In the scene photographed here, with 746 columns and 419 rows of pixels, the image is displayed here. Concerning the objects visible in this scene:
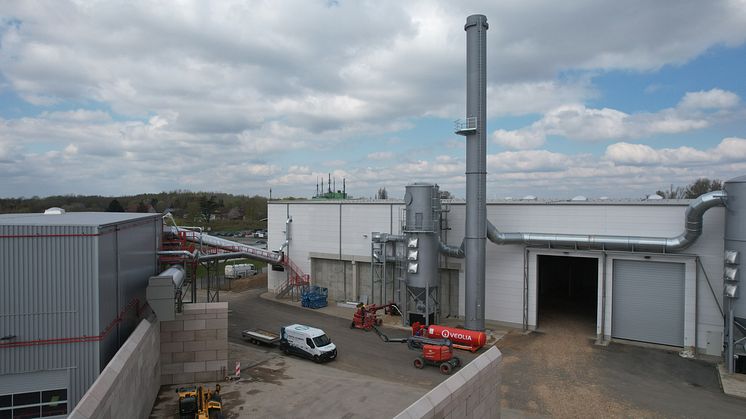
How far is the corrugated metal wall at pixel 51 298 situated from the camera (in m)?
14.9

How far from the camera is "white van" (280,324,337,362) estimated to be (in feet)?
84.1

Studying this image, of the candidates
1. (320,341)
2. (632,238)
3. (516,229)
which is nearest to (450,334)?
(320,341)

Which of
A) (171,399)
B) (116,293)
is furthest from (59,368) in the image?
(171,399)

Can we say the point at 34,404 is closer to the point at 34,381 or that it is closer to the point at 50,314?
the point at 34,381

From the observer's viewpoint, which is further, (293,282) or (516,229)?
(293,282)

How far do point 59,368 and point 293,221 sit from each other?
1172 inches

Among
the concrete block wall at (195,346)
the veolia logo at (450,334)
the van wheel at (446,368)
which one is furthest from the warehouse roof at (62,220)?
the veolia logo at (450,334)

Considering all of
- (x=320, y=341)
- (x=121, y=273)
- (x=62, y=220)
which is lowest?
(x=320, y=341)

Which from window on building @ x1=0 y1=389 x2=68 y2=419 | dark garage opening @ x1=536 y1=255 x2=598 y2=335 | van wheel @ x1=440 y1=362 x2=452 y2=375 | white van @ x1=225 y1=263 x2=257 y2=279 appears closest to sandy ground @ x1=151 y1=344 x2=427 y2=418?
van wheel @ x1=440 y1=362 x2=452 y2=375

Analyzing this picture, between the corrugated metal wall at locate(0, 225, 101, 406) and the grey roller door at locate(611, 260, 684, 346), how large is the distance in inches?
1123

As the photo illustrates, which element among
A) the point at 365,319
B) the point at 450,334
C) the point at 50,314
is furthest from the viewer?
the point at 365,319

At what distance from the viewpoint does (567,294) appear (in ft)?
147

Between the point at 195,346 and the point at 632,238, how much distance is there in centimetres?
2549

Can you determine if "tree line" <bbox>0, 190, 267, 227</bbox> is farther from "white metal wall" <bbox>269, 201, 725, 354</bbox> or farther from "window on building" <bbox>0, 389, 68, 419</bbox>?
"window on building" <bbox>0, 389, 68, 419</bbox>
